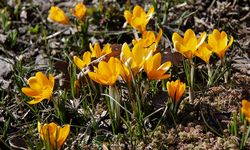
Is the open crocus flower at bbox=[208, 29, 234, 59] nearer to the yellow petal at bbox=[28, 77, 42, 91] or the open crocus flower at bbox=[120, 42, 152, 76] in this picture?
the open crocus flower at bbox=[120, 42, 152, 76]

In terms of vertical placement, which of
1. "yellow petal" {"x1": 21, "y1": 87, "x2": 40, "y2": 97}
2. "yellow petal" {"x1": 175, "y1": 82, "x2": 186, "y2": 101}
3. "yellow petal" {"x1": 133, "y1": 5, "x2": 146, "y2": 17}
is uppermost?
"yellow petal" {"x1": 133, "y1": 5, "x2": 146, "y2": 17}

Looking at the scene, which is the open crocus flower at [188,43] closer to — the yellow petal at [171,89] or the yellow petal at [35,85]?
the yellow petal at [171,89]

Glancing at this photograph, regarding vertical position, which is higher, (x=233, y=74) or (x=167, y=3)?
(x=167, y=3)

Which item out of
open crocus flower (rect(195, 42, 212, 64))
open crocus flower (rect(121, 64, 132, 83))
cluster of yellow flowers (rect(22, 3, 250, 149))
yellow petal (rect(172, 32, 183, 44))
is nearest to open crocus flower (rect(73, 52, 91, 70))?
cluster of yellow flowers (rect(22, 3, 250, 149))

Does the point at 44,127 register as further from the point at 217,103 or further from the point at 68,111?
the point at 217,103

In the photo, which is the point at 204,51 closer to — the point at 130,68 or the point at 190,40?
the point at 190,40

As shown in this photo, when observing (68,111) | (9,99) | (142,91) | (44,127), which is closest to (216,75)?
(142,91)

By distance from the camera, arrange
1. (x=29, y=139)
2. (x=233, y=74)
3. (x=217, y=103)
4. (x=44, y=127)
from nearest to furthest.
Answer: (x=44, y=127) → (x=29, y=139) → (x=217, y=103) → (x=233, y=74)
